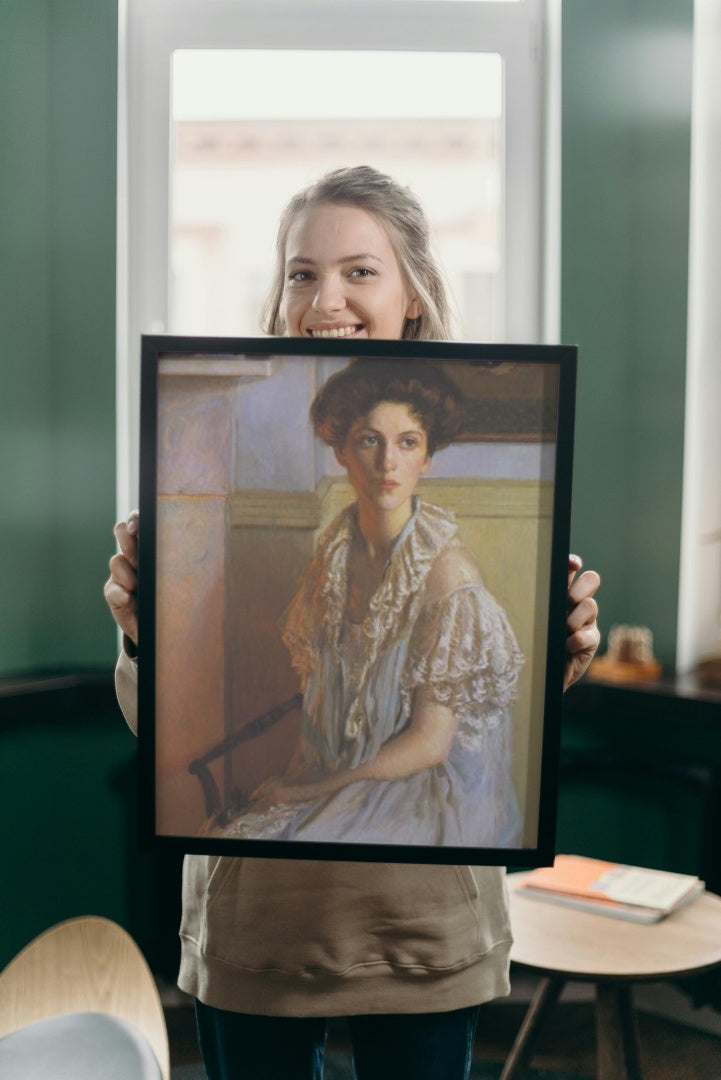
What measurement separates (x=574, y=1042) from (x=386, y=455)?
Result: 204cm

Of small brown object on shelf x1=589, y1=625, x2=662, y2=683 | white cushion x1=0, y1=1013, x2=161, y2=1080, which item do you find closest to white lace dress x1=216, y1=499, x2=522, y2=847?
white cushion x1=0, y1=1013, x2=161, y2=1080

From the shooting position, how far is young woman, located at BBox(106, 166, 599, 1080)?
3.32 feet

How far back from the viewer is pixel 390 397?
3.00ft

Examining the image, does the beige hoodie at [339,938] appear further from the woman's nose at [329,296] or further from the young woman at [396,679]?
the woman's nose at [329,296]

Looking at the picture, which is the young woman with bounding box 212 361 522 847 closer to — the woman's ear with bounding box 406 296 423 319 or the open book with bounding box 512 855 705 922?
the woman's ear with bounding box 406 296 423 319

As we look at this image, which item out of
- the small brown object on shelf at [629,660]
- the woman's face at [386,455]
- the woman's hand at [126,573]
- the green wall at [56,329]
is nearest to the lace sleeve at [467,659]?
the woman's face at [386,455]

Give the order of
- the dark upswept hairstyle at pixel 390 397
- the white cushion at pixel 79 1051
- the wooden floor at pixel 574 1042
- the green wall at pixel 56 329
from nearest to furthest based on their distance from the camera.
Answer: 1. the white cushion at pixel 79 1051
2. the dark upswept hairstyle at pixel 390 397
3. the wooden floor at pixel 574 1042
4. the green wall at pixel 56 329

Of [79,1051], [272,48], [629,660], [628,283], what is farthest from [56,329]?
[79,1051]

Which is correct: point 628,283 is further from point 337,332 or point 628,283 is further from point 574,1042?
point 574,1042

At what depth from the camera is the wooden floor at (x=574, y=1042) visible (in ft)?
7.61

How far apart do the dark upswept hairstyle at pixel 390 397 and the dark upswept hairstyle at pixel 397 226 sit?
0.23 meters

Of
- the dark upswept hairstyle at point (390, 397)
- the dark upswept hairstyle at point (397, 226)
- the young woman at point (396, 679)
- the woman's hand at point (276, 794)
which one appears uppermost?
the dark upswept hairstyle at point (397, 226)

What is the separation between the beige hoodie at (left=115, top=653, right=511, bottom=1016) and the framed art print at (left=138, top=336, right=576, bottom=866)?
0.11 m

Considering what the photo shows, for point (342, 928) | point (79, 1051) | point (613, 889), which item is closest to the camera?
point (79, 1051)
